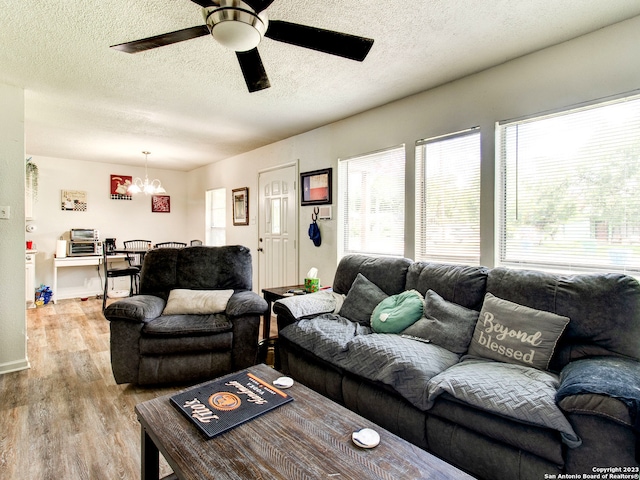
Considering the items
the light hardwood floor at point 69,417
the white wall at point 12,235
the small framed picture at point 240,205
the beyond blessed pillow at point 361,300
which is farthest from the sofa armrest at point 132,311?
the small framed picture at point 240,205

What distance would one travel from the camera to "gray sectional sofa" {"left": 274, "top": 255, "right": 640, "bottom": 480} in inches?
48.7

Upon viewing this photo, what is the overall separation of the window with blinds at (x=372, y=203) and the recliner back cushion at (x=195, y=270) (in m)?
1.14

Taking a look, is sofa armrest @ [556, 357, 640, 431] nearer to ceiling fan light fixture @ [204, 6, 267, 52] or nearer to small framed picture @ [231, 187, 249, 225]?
ceiling fan light fixture @ [204, 6, 267, 52]

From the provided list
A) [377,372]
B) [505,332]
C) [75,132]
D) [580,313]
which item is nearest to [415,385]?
[377,372]

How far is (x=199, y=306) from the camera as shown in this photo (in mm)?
2717

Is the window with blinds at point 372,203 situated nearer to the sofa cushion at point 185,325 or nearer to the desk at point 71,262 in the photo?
the sofa cushion at point 185,325

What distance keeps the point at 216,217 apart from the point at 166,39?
16.2ft

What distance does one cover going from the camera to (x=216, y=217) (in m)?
6.27

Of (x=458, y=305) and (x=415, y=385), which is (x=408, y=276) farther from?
(x=415, y=385)

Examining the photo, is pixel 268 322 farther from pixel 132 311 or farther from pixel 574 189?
pixel 574 189

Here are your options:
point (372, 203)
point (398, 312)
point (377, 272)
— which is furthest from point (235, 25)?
point (372, 203)

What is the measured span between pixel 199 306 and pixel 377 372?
160cm

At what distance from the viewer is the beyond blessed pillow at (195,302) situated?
270 cm

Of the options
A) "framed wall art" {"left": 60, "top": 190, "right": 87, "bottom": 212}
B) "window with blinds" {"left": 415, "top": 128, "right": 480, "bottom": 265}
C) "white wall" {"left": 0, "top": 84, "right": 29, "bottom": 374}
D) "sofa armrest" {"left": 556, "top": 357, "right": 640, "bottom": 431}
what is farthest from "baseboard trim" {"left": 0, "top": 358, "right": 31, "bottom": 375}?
"sofa armrest" {"left": 556, "top": 357, "right": 640, "bottom": 431}
